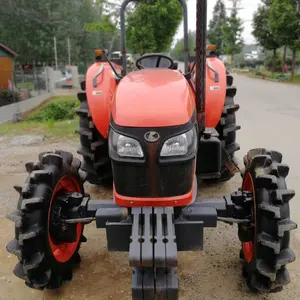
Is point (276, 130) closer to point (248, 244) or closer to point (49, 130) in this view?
point (49, 130)

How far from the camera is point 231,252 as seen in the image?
3477mm

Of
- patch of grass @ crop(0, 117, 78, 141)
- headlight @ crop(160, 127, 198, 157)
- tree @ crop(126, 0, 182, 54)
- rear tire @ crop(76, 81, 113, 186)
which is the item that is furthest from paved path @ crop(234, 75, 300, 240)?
tree @ crop(126, 0, 182, 54)

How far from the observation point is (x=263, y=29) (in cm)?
3000

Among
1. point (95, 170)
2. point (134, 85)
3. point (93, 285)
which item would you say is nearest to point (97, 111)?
point (95, 170)

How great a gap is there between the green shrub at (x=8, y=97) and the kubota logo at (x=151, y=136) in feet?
42.1

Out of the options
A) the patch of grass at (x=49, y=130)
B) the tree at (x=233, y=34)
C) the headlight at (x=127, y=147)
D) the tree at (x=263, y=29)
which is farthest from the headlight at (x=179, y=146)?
the tree at (x=233, y=34)

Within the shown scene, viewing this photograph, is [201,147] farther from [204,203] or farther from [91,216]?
[91,216]

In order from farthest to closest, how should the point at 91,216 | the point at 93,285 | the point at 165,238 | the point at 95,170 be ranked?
the point at 95,170, the point at 93,285, the point at 91,216, the point at 165,238

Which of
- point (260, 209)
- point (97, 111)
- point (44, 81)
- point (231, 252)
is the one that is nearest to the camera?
point (260, 209)

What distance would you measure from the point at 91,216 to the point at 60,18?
32620 millimetres

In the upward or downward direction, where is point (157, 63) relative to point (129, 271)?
upward

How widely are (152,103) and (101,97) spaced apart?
5.45 feet

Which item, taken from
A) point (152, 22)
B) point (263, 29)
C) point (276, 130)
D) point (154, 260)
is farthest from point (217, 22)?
point (154, 260)

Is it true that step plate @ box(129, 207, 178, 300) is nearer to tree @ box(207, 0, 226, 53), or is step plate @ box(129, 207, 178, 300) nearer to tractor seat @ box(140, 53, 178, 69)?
tractor seat @ box(140, 53, 178, 69)
